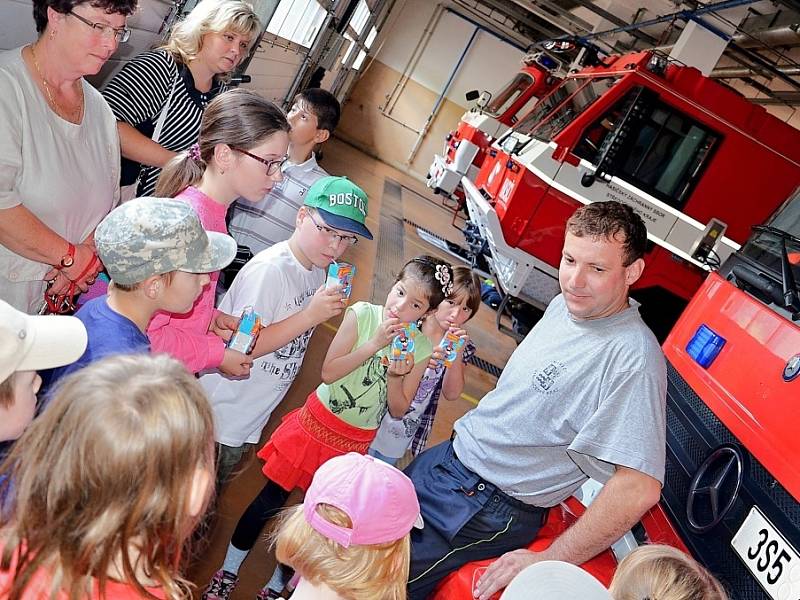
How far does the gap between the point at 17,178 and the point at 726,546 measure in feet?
9.15

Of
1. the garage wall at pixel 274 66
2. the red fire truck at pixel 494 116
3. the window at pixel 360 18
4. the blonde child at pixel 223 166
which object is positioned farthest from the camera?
the window at pixel 360 18

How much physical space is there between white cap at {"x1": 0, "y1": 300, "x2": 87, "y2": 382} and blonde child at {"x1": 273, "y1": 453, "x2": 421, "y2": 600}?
0.71 metres

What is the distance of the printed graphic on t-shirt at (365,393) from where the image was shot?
9.58 ft

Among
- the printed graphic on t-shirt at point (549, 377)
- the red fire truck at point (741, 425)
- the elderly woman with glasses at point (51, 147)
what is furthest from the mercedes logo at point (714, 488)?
the elderly woman with glasses at point (51, 147)

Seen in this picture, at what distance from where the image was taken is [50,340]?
1374mm

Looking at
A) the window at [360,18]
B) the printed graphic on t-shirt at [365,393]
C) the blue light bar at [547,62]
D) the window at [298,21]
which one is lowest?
the printed graphic on t-shirt at [365,393]

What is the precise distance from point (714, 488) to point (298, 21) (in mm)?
9084

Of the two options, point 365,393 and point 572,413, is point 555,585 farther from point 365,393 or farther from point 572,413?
point 365,393

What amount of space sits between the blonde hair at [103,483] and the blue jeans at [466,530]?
1.24 meters

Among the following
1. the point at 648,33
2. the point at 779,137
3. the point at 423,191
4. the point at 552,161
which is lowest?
the point at 423,191

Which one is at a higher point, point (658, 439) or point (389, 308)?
point (658, 439)

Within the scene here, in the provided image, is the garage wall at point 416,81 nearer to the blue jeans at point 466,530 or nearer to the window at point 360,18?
the window at point 360,18

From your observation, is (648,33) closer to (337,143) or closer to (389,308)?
(337,143)

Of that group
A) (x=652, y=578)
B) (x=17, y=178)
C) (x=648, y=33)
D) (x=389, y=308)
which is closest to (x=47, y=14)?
(x=17, y=178)
